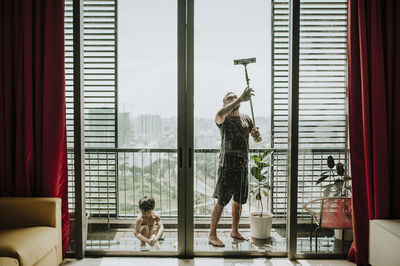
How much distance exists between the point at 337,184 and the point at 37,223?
8.29 feet

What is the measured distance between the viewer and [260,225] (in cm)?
302

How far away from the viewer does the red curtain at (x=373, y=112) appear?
273cm

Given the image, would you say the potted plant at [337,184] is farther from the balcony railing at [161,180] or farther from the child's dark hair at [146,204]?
the child's dark hair at [146,204]

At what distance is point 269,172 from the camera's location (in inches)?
118

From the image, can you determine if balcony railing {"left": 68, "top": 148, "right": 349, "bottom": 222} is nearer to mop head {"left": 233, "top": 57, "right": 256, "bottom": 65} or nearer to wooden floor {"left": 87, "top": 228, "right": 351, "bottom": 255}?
wooden floor {"left": 87, "top": 228, "right": 351, "bottom": 255}

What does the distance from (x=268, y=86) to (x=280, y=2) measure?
29.2 inches

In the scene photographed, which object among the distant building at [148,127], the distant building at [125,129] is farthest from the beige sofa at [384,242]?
the distant building at [125,129]

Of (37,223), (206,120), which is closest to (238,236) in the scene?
(206,120)

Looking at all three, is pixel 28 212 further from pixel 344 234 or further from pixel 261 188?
pixel 344 234

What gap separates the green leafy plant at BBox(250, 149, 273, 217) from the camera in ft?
9.74

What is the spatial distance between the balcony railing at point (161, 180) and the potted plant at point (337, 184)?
0.06 metres

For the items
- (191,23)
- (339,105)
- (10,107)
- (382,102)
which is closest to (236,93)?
(191,23)

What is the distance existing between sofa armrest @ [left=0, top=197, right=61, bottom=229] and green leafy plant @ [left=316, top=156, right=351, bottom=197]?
2251mm

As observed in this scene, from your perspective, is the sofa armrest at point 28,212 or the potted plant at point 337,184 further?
the potted plant at point 337,184
